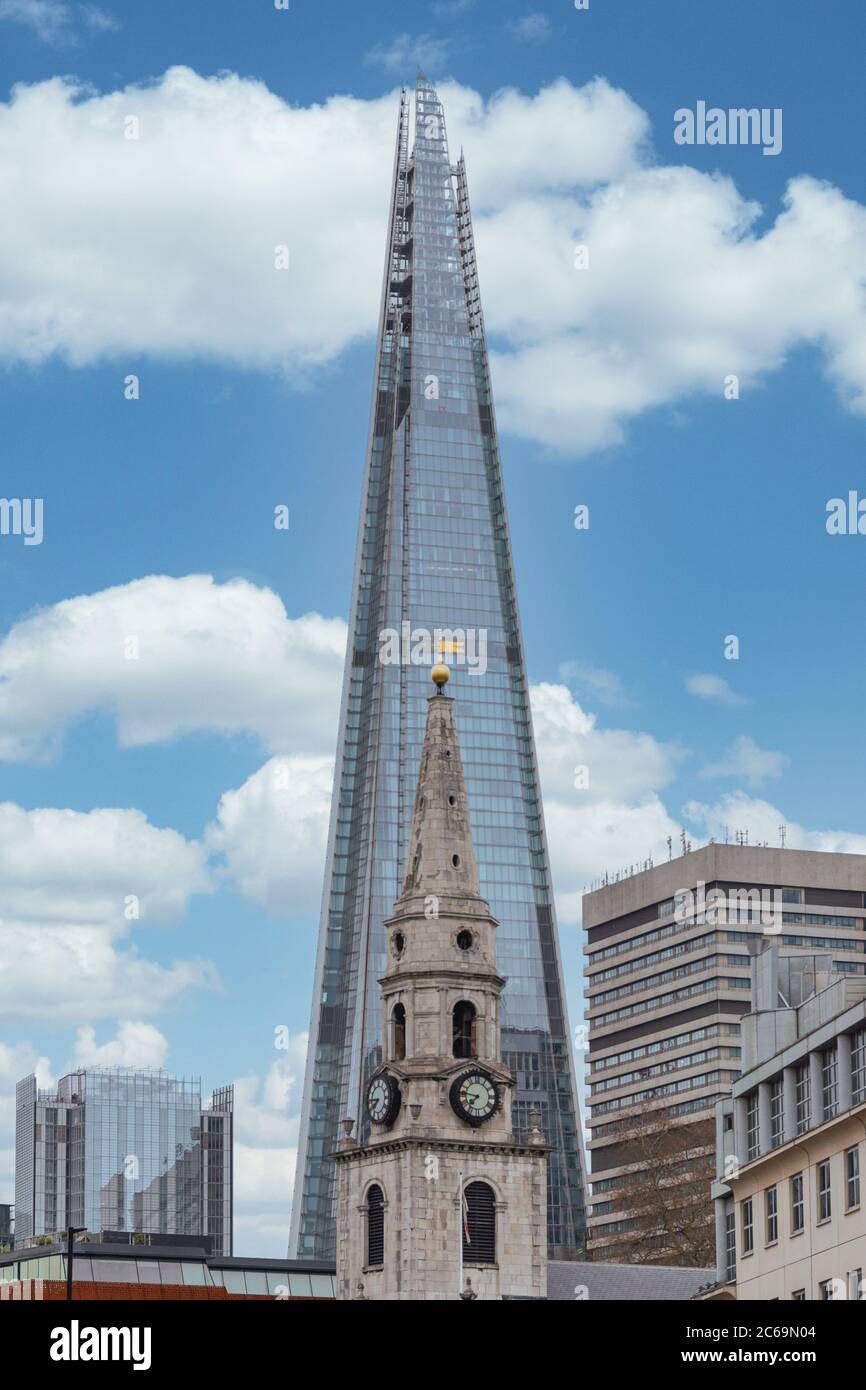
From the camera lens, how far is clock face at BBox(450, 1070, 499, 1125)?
122562 mm

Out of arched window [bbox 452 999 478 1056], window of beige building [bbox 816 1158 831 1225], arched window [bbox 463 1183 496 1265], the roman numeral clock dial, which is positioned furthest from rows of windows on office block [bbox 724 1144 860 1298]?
arched window [bbox 452 999 478 1056]

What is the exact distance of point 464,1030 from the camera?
12619 centimetres

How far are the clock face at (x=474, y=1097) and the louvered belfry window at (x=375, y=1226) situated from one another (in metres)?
5.43

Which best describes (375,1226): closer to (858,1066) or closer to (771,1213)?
(771,1213)

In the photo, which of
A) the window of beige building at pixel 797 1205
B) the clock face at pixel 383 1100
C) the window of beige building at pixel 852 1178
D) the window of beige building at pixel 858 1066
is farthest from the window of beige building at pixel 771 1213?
the clock face at pixel 383 1100

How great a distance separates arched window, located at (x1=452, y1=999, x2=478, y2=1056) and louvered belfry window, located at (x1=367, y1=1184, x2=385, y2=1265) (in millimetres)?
7891

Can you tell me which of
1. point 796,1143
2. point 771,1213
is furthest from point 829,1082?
point 771,1213

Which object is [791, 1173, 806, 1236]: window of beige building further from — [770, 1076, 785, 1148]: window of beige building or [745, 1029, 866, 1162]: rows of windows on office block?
[770, 1076, 785, 1148]: window of beige building

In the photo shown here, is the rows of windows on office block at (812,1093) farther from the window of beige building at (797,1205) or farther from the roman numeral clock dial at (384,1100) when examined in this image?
the roman numeral clock dial at (384,1100)

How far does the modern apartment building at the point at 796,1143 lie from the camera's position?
260ft

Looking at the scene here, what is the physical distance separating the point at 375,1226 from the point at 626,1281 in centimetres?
1524

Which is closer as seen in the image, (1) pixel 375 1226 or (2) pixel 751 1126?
(2) pixel 751 1126
